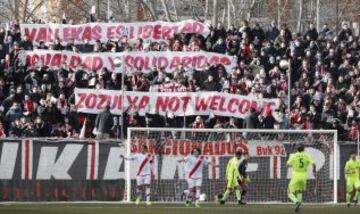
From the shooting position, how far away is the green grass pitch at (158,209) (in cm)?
3575

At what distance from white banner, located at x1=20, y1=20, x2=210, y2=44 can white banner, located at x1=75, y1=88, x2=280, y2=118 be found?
4.07 metres

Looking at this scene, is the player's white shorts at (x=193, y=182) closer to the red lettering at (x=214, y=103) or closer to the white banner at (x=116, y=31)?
the red lettering at (x=214, y=103)

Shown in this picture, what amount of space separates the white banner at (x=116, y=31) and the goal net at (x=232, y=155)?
5.63 metres

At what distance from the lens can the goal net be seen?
43344mm

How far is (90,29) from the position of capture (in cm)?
4775

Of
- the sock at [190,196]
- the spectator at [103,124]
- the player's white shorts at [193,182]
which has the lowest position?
the sock at [190,196]

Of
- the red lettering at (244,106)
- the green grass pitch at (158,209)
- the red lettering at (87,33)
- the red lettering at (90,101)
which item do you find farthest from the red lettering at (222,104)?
the red lettering at (87,33)

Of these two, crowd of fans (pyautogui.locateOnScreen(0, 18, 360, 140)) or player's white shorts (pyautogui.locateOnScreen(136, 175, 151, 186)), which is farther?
crowd of fans (pyautogui.locateOnScreen(0, 18, 360, 140))

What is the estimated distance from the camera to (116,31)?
48.1m

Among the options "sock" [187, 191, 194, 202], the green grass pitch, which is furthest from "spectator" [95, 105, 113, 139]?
"sock" [187, 191, 194, 202]

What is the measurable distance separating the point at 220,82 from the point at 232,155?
2859 mm

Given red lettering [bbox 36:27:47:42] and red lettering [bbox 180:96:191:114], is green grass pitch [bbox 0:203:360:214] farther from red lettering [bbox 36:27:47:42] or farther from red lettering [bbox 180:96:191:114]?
red lettering [bbox 36:27:47:42]

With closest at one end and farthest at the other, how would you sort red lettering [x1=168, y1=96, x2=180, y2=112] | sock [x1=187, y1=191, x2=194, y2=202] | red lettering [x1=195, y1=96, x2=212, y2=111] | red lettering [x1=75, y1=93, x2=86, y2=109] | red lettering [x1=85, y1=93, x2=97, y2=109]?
sock [x1=187, y1=191, x2=194, y2=202] → red lettering [x1=75, y1=93, x2=86, y2=109] → red lettering [x1=85, y1=93, x2=97, y2=109] → red lettering [x1=168, y1=96, x2=180, y2=112] → red lettering [x1=195, y1=96, x2=212, y2=111]

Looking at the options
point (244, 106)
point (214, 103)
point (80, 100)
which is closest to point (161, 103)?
point (214, 103)
